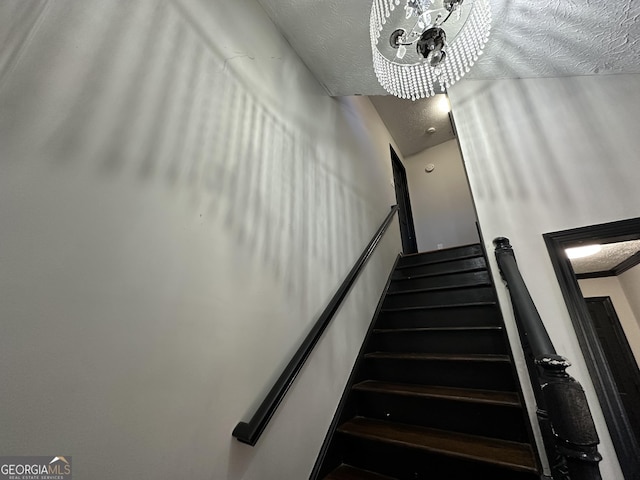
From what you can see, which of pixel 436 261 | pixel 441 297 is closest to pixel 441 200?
pixel 436 261

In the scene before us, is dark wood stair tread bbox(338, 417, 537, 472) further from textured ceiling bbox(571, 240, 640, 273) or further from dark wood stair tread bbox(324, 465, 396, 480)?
textured ceiling bbox(571, 240, 640, 273)

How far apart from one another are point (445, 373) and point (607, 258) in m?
2.44

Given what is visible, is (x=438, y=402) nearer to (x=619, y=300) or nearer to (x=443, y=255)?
(x=443, y=255)

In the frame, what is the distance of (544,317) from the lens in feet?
4.47

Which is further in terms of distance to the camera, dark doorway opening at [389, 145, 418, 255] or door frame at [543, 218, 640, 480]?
dark doorway opening at [389, 145, 418, 255]

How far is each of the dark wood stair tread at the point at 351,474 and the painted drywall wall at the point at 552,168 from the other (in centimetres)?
100

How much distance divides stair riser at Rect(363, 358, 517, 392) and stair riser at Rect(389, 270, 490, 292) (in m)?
0.86

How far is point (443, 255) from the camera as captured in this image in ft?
10.2

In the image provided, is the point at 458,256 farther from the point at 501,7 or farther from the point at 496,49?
the point at 501,7

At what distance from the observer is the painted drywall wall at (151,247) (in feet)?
2.19

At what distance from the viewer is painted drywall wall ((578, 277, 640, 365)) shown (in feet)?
8.91

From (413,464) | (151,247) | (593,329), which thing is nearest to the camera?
(151,247)

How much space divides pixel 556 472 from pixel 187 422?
1.42 metres

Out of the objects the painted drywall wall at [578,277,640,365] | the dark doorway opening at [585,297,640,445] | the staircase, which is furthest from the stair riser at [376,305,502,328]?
the painted drywall wall at [578,277,640,365]
